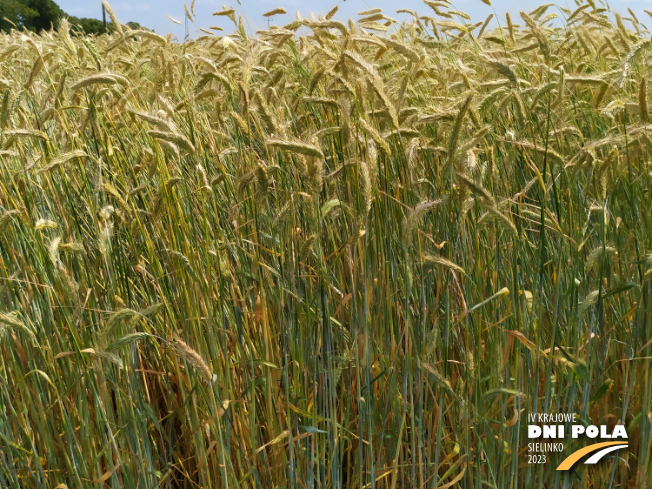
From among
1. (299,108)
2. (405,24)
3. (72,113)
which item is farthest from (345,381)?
(405,24)

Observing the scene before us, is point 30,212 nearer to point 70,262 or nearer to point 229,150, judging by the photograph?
point 70,262

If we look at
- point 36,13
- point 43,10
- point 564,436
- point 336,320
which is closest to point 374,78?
point 336,320

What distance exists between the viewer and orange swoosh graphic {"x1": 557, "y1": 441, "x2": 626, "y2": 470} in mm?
1188

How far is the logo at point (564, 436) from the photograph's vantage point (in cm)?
119

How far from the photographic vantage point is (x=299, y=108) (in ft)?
7.27

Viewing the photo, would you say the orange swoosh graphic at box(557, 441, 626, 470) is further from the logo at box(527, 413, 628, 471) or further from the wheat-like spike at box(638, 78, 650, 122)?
the wheat-like spike at box(638, 78, 650, 122)

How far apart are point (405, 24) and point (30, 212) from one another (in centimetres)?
268

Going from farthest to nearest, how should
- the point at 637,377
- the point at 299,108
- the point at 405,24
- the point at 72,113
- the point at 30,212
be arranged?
the point at 405,24 → the point at 72,113 → the point at 299,108 → the point at 30,212 → the point at 637,377

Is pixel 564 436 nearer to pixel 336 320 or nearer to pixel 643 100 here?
pixel 336 320

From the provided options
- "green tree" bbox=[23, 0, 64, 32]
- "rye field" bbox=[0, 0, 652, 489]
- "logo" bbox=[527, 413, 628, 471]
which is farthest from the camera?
"green tree" bbox=[23, 0, 64, 32]

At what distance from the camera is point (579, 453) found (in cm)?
120

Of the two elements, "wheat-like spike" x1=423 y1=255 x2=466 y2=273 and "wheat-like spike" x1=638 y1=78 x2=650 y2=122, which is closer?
"wheat-like spike" x1=423 y1=255 x2=466 y2=273

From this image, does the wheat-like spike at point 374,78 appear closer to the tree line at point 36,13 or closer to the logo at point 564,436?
the logo at point 564,436

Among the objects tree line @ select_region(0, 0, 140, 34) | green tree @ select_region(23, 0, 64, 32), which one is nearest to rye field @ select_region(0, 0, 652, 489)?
tree line @ select_region(0, 0, 140, 34)
